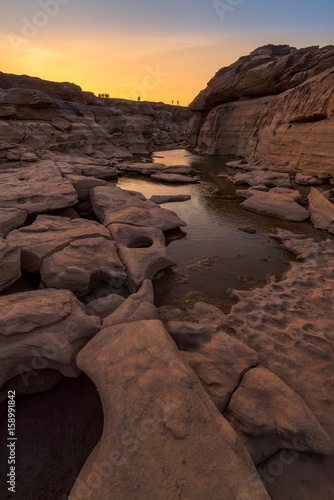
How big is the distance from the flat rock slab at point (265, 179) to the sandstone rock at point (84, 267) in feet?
23.5

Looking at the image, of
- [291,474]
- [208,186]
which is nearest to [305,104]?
[208,186]

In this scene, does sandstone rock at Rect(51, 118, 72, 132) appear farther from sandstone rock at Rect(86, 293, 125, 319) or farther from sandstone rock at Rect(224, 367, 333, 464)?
sandstone rock at Rect(224, 367, 333, 464)

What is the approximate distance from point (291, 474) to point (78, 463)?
1.29m

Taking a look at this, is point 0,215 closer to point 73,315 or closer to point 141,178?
Result: point 73,315

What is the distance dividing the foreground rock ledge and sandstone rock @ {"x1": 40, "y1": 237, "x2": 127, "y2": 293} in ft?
4.23

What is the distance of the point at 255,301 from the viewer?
301cm

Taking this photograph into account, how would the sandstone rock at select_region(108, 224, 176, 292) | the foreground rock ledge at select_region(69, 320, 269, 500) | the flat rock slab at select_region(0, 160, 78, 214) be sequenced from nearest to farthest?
the foreground rock ledge at select_region(69, 320, 269, 500) → the sandstone rock at select_region(108, 224, 176, 292) → the flat rock slab at select_region(0, 160, 78, 214)

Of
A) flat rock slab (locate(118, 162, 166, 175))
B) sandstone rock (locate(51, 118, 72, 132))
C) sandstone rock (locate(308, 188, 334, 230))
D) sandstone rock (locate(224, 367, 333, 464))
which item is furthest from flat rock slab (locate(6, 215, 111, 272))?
sandstone rock (locate(51, 118, 72, 132))

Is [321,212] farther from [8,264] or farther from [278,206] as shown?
[8,264]

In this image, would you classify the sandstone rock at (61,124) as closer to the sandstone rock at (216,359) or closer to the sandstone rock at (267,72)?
the sandstone rock at (267,72)

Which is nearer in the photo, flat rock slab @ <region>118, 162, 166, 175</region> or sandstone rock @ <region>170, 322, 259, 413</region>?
sandstone rock @ <region>170, 322, 259, 413</region>

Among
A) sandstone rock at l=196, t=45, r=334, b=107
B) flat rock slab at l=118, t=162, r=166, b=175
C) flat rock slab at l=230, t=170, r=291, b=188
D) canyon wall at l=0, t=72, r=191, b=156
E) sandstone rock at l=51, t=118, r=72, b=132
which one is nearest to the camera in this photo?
flat rock slab at l=230, t=170, r=291, b=188

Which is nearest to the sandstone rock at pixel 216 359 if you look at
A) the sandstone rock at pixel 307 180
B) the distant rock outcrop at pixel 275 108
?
the sandstone rock at pixel 307 180

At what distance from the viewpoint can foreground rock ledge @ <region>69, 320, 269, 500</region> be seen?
115 cm
